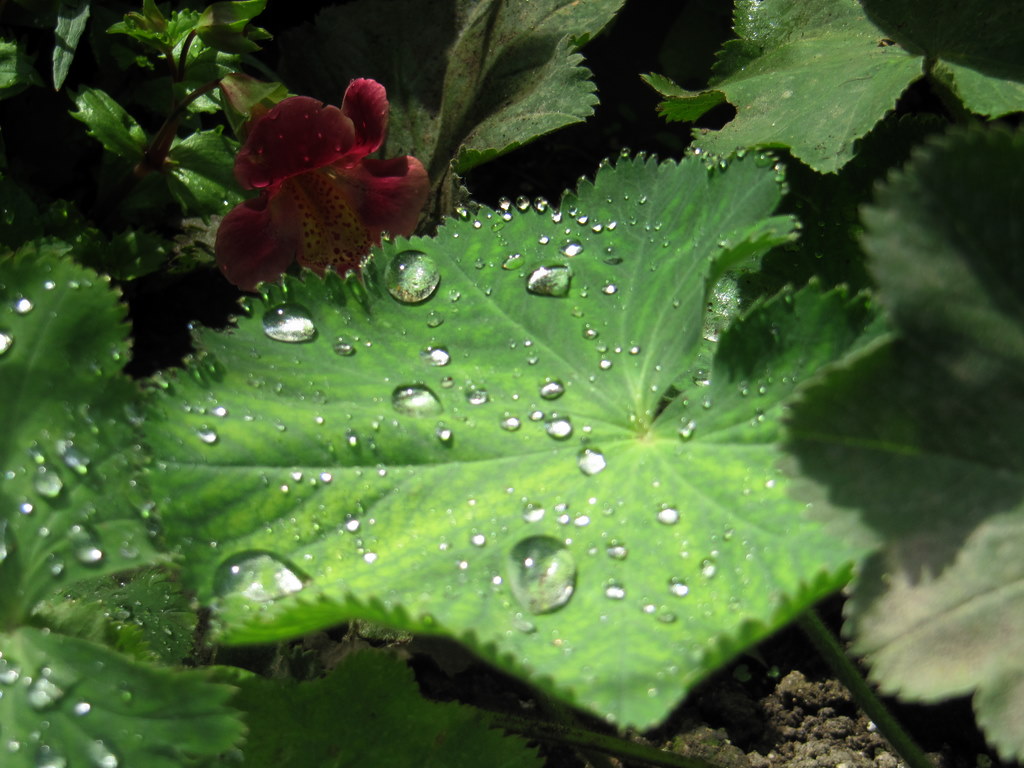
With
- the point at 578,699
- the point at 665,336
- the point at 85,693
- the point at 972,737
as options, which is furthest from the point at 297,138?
the point at 972,737

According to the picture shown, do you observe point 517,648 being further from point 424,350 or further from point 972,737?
point 972,737

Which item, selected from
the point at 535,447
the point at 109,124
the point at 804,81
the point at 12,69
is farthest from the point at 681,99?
the point at 12,69

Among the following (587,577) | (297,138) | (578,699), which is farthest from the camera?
(297,138)

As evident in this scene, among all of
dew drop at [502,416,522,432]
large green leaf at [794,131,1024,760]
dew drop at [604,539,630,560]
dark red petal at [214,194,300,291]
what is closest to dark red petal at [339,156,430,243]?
dark red petal at [214,194,300,291]

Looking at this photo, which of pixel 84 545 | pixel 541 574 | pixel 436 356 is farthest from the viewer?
pixel 436 356

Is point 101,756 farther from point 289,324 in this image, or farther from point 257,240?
point 257,240

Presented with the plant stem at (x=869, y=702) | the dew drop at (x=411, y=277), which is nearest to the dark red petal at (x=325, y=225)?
the dew drop at (x=411, y=277)

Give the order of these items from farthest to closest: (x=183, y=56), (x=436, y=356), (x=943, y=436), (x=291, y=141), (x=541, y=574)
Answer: (x=183, y=56)
(x=291, y=141)
(x=436, y=356)
(x=541, y=574)
(x=943, y=436)

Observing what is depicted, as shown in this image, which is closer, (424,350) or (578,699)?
(578,699)

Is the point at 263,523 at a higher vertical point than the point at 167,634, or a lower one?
higher
